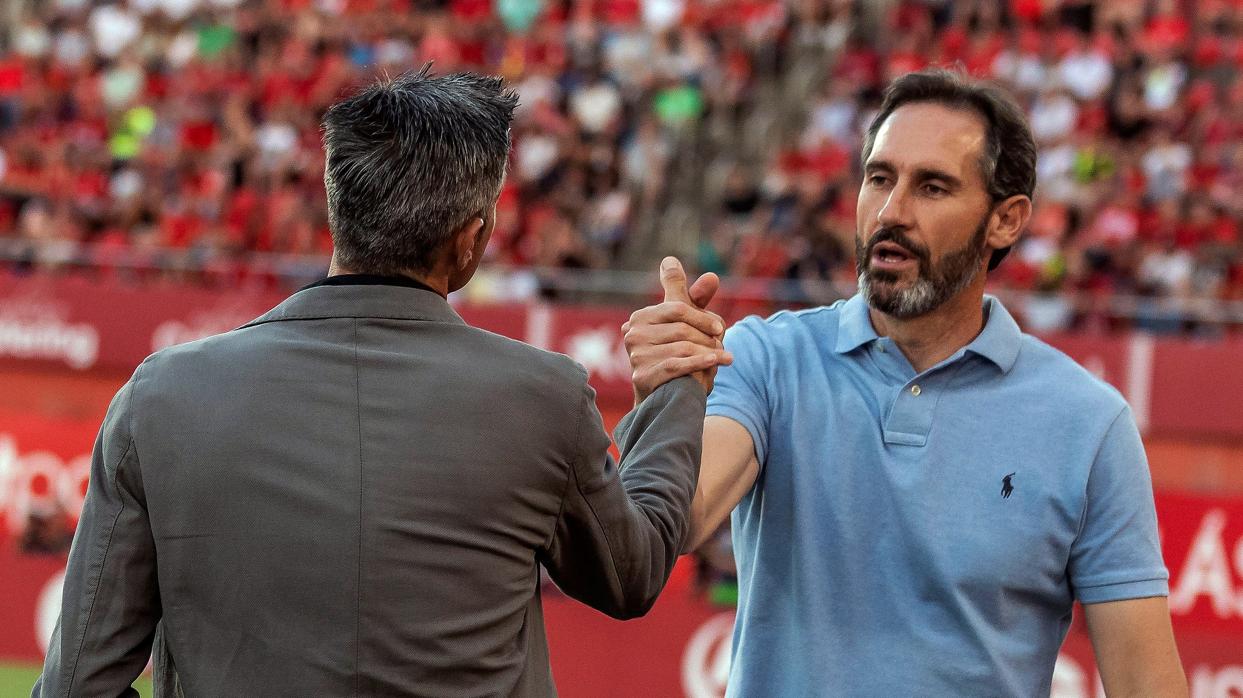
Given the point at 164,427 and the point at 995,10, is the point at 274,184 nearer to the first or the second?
the point at 995,10

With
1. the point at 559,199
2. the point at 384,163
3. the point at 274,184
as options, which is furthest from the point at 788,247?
the point at 384,163

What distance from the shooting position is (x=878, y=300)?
3070mm

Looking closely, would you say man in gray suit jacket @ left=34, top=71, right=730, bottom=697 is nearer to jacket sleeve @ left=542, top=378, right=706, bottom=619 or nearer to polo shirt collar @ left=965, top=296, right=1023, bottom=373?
jacket sleeve @ left=542, top=378, right=706, bottom=619

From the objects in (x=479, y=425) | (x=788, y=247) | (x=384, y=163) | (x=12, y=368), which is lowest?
(x=12, y=368)

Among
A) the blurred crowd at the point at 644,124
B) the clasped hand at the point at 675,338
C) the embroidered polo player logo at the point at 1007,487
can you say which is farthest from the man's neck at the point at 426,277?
the blurred crowd at the point at 644,124

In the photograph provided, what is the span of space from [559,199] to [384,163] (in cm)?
1192

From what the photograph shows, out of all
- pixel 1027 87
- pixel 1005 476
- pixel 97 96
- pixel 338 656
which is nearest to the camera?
pixel 338 656

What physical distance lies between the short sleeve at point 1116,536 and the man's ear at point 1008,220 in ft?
1.54

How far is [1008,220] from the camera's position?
321cm

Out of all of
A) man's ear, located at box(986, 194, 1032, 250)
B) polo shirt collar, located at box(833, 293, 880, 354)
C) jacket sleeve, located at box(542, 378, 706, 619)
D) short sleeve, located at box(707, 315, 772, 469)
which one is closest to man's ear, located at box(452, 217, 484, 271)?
jacket sleeve, located at box(542, 378, 706, 619)

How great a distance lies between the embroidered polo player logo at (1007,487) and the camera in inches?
114

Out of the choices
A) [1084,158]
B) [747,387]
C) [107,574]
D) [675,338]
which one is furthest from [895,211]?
[1084,158]

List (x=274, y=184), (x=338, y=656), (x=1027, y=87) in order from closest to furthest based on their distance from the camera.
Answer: (x=338, y=656) < (x=1027, y=87) < (x=274, y=184)

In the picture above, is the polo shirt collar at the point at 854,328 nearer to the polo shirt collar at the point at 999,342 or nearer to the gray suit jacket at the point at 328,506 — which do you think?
the polo shirt collar at the point at 999,342
